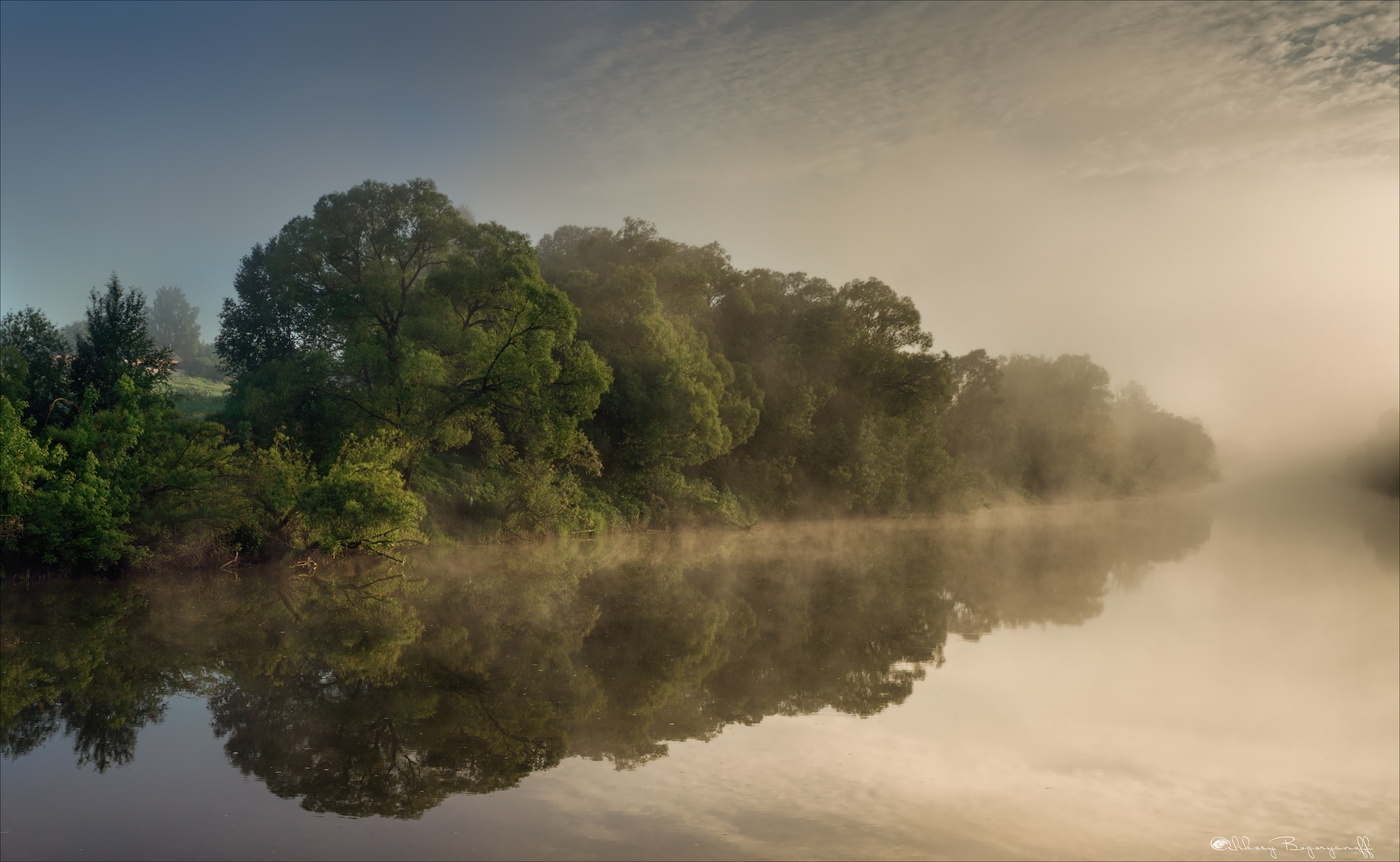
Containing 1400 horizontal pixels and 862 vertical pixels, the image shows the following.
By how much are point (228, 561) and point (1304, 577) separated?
105 feet

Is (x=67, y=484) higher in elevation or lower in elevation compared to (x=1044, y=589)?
higher

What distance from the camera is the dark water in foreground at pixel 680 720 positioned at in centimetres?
822

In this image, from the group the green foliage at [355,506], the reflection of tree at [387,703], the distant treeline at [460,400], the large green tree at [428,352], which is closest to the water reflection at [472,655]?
the reflection of tree at [387,703]

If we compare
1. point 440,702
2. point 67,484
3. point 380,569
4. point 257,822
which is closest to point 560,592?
point 380,569

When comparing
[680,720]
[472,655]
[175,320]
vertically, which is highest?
[175,320]

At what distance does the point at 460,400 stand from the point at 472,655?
15904 mm

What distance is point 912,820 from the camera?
860 cm

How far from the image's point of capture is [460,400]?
1150 inches

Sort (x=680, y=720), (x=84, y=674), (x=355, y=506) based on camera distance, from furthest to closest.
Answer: (x=355, y=506)
(x=84, y=674)
(x=680, y=720)

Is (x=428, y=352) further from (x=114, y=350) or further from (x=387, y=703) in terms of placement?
(x=387, y=703)

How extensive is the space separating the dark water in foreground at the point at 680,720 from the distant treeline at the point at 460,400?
2108 millimetres

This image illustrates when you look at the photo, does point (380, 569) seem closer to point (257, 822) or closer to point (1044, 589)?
point (257, 822)
